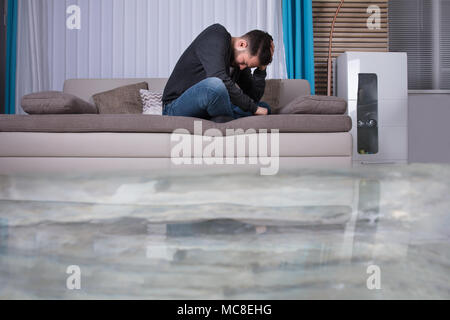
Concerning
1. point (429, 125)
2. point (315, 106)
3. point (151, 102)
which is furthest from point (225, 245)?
point (429, 125)

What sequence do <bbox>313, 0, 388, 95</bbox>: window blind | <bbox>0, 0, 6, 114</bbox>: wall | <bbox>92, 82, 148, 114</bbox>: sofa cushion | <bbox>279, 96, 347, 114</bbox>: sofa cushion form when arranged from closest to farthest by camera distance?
<bbox>279, 96, 347, 114</bbox>: sofa cushion → <bbox>92, 82, 148, 114</bbox>: sofa cushion → <bbox>0, 0, 6, 114</bbox>: wall → <bbox>313, 0, 388, 95</bbox>: window blind

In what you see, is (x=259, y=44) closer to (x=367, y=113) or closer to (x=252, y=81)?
(x=252, y=81)

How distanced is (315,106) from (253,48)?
1.69 ft

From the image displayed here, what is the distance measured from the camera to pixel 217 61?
193 centimetres

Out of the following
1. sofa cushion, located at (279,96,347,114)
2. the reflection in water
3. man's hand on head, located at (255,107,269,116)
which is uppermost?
sofa cushion, located at (279,96,347,114)

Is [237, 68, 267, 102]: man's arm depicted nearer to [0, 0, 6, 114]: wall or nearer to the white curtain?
the white curtain

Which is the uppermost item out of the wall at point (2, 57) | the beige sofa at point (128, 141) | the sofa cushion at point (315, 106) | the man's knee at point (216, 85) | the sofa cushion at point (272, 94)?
the wall at point (2, 57)

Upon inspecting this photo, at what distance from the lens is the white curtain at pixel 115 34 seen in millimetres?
3400

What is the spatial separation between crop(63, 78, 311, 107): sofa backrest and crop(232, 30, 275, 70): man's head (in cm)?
87

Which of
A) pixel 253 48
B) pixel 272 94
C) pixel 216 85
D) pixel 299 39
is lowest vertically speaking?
pixel 216 85

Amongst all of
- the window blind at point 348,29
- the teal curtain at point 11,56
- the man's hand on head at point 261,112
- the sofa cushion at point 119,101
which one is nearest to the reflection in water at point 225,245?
the man's hand on head at point 261,112

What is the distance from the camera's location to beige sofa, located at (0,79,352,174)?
1.87m

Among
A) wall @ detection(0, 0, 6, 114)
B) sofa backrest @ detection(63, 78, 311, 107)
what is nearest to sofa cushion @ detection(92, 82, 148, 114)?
sofa backrest @ detection(63, 78, 311, 107)

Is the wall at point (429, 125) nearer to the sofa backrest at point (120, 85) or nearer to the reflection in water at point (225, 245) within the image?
the sofa backrest at point (120, 85)
